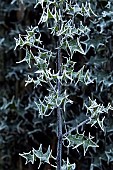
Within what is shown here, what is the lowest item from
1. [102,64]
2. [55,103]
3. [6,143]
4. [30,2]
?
[6,143]

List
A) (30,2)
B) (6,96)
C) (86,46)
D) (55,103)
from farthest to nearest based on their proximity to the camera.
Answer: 1. (6,96)
2. (30,2)
3. (86,46)
4. (55,103)

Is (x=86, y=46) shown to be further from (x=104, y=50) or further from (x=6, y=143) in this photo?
(x=6, y=143)

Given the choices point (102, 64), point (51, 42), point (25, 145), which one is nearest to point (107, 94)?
point (102, 64)

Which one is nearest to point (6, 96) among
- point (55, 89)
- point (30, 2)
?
point (30, 2)

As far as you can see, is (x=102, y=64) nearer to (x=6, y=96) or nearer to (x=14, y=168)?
(x=6, y=96)

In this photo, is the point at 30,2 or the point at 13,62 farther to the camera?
the point at 13,62

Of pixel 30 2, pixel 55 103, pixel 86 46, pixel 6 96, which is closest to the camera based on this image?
pixel 55 103

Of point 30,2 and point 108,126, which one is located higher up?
point 30,2
